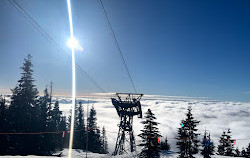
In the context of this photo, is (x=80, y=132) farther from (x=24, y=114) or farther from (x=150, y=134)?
(x=150, y=134)

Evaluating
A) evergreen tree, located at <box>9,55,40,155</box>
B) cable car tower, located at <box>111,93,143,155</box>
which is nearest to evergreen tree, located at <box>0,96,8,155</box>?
evergreen tree, located at <box>9,55,40,155</box>

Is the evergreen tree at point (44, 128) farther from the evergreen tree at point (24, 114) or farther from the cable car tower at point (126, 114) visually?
the cable car tower at point (126, 114)

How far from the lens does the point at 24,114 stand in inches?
1104

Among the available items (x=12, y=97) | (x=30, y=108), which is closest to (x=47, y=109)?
(x=30, y=108)

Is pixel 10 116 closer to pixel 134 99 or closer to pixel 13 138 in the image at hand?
pixel 13 138

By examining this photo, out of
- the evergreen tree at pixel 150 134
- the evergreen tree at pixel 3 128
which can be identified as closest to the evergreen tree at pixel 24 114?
the evergreen tree at pixel 3 128

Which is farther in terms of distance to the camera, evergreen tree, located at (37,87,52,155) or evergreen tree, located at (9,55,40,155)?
evergreen tree, located at (37,87,52,155)

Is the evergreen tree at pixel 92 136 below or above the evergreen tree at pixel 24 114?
below

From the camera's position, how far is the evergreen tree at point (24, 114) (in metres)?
27.4

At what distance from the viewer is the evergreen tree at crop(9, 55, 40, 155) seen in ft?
89.9

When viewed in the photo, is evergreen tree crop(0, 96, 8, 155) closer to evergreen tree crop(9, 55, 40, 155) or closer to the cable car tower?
evergreen tree crop(9, 55, 40, 155)

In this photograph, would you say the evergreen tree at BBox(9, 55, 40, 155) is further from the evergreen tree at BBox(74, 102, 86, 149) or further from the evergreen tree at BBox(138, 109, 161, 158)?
the evergreen tree at BBox(138, 109, 161, 158)

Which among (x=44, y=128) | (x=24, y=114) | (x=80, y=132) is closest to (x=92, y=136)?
(x=80, y=132)

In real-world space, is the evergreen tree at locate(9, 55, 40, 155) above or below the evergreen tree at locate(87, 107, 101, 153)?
above
